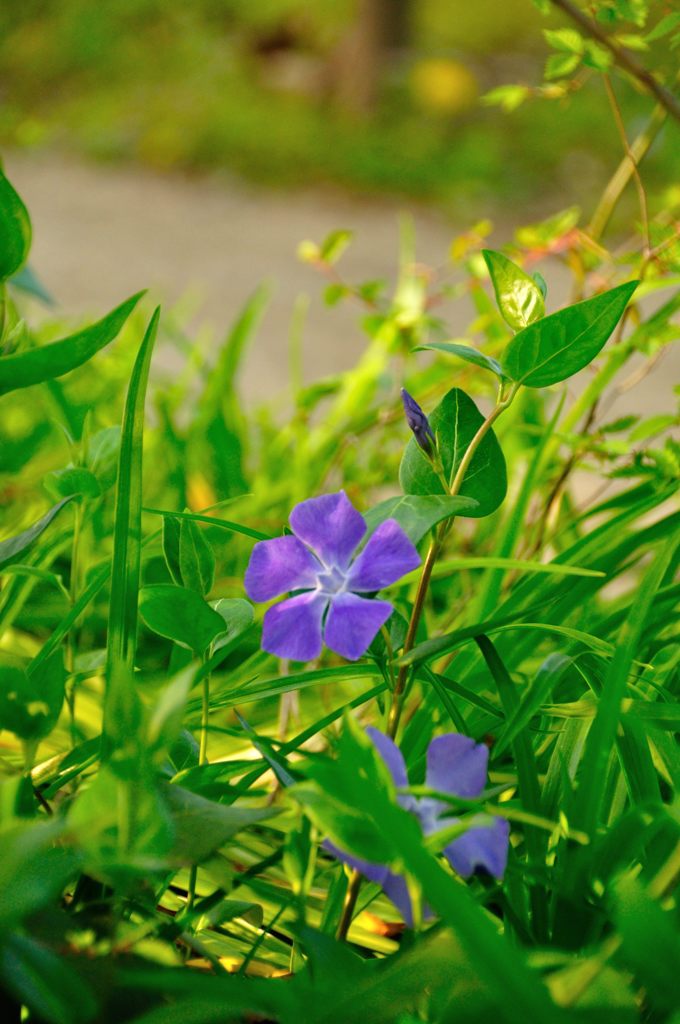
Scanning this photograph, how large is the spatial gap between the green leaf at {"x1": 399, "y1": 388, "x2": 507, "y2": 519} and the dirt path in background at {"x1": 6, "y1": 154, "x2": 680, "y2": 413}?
169 cm

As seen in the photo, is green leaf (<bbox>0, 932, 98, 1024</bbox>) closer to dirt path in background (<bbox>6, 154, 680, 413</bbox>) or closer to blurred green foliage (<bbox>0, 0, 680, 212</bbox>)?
dirt path in background (<bbox>6, 154, 680, 413</bbox>)

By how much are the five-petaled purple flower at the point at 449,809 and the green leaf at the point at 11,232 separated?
229mm

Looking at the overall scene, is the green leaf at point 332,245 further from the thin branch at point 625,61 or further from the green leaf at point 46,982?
the green leaf at point 46,982

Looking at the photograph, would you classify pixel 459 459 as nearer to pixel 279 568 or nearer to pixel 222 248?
pixel 279 568

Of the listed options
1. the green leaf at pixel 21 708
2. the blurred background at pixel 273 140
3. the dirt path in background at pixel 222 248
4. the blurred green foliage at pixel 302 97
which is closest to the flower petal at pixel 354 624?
the green leaf at pixel 21 708

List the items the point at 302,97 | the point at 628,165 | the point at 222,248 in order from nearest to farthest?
the point at 628,165
the point at 222,248
the point at 302,97

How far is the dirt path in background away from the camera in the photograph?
8.32 ft

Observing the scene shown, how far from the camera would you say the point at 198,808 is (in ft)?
1.10

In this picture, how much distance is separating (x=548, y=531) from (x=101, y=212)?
2966 millimetres

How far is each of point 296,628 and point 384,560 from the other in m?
0.04

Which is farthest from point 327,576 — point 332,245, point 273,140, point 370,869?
point 273,140

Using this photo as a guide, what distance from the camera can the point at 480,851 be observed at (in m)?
0.34

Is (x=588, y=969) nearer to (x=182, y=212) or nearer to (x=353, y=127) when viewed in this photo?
(x=182, y=212)

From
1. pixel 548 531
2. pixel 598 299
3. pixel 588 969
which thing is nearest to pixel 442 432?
pixel 598 299
